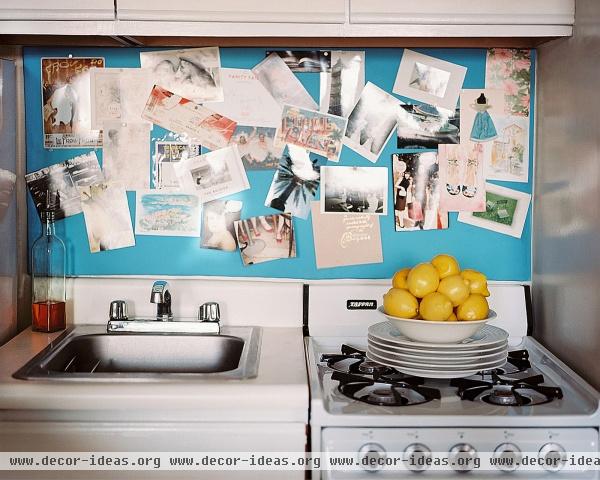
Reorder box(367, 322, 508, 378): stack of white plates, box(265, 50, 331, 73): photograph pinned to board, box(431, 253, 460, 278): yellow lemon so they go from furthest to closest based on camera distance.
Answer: box(265, 50, 331, 73): photograph pinned to board
box(431, 253, 460, 278): yellow lemon
box(367, 322, 508, 378): stack of white plates

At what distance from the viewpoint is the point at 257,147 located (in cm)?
220

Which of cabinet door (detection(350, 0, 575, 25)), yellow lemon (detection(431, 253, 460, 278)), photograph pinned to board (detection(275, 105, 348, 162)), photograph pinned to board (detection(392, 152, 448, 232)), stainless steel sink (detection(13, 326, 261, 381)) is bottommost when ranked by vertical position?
stainless steel sink (detection(13, 326, 261, 381))

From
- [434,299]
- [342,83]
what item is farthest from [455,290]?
[342,83]

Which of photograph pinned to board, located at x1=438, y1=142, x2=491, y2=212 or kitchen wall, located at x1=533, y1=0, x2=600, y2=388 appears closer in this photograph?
kitchen wall, located at x1=533, y1=0, x2=600, y2=388

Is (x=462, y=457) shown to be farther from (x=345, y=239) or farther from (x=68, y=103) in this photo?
(x=68, y=103)

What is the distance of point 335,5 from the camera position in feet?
6.07

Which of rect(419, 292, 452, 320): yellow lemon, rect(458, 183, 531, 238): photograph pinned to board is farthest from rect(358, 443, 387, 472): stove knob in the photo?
rect(458, 183, 531, 238): photograph pinned to board

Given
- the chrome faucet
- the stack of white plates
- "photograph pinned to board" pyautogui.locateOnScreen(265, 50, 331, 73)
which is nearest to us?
the stack of white plates

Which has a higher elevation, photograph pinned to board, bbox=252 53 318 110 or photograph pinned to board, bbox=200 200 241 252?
photograph pinned to board, bbox=252 53 318 110

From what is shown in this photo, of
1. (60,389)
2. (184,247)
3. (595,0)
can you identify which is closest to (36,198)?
(184,247)

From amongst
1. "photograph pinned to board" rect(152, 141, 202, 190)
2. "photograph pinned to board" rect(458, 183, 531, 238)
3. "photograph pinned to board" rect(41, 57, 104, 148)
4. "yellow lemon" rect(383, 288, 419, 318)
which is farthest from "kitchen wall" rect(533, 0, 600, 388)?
"photograph pinned to board" rect(41, 57, 104, 148)

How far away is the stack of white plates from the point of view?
1.77 meters

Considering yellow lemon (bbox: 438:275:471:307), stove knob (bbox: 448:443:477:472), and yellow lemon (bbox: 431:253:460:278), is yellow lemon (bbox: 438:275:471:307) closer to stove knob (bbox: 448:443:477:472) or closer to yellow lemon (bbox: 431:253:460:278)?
yellow lemon (bbox: 431:253:460:278)

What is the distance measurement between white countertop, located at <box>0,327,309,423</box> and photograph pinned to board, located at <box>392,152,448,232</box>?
0.75m
